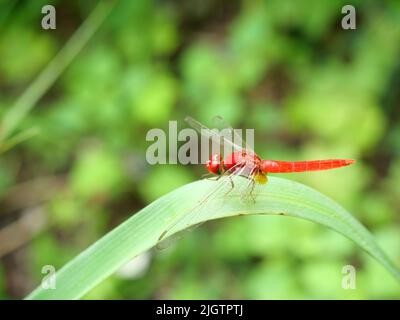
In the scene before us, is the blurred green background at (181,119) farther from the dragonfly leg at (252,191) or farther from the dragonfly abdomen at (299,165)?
the dragonfly leg at (252,191)

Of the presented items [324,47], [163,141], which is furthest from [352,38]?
[163,141]

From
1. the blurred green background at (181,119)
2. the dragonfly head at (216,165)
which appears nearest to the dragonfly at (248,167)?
the dragonfly head at (216,165)

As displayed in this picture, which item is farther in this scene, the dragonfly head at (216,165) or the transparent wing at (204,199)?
the dragonfly head at (216,165)

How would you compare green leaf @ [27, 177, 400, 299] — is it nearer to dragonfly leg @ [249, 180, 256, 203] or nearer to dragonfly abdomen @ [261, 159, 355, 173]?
dragonfly leg @ [249, 180, 256, 203]

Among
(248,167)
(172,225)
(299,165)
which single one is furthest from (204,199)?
(299,165)

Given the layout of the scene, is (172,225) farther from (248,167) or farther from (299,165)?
(299,165)

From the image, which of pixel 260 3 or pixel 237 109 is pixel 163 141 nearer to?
pixel 237 109

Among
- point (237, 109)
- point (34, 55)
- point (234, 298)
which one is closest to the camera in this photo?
point (234, 298)
